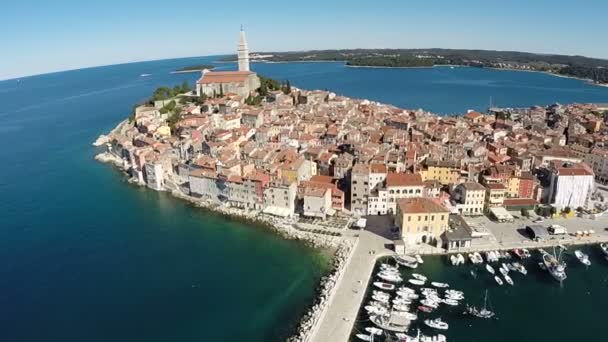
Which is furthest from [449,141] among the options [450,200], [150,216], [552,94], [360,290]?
[552,94]

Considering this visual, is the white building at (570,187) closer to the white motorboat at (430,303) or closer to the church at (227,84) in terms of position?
the white motorboat at (430,303)

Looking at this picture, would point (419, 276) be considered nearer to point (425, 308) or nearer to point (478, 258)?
point (425, 308)

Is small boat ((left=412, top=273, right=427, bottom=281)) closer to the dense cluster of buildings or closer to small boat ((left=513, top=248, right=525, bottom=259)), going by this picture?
the dense cluster of buildings

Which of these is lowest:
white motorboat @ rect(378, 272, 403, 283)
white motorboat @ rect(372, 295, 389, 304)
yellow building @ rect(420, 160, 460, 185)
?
white motorboat @ rect(372, 295, 389, 304)

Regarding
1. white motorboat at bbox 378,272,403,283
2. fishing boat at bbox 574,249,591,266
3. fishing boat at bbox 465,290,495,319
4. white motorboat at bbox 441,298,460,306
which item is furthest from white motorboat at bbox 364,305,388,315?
fishing boat at bbox 574,249,591,266

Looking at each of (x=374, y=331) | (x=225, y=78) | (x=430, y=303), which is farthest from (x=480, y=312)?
(x=225, y=78)

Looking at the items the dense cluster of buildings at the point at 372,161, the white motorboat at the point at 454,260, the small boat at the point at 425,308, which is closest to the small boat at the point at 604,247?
the dense cluster of buildings at the point at 372,161

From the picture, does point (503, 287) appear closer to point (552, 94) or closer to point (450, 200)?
point (450, 200)
